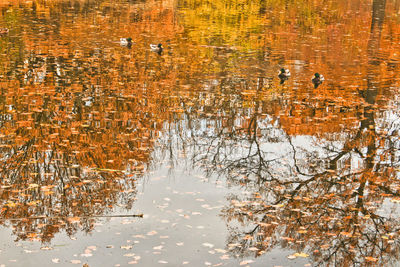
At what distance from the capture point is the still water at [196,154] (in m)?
7.67

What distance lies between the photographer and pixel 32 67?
17.5m

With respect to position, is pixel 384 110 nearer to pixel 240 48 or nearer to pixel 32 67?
pixel 240 48

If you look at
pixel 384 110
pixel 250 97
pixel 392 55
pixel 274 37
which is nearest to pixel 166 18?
pixel 274 37

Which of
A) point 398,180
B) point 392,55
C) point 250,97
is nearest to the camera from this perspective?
point 398,180

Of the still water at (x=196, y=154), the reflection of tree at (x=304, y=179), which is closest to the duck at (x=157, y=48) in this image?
the still water at (x=196, y=154)

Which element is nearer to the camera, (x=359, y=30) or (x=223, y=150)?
(x=223, y=150)

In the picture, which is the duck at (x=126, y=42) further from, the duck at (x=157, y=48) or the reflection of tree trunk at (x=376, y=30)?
the reflection of tree trunk at (x=376, y=30)

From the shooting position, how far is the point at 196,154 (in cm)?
1097

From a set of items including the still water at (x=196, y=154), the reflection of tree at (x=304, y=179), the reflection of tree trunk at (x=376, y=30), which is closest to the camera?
the still water at (x=196, y=154)

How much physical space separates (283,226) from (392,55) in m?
16.0

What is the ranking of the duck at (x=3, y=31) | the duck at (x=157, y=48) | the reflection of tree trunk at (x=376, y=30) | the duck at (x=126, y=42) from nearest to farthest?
1. the duck at (x=157, y=48)
2. the reflection of tree trunk at (x=376, y=30)
3. the duck at (x=126, y=42)
4. the duck at (x=3, y=31)

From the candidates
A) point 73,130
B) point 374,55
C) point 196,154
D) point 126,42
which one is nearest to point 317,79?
point 374,55

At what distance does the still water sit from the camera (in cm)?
767

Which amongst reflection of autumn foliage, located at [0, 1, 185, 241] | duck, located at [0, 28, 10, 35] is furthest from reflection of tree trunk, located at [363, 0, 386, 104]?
duck, located at [0, 28, 10, 35]
